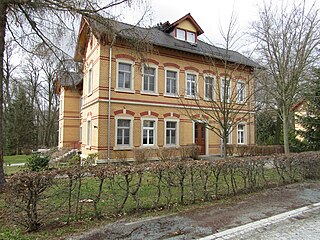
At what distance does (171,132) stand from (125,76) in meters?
5.15

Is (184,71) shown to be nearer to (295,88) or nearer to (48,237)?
(295,88)

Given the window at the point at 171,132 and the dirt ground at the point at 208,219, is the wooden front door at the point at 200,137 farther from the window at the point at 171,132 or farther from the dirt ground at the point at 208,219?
the dirt ground at the point at 208,219

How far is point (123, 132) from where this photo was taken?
15367 millimetres

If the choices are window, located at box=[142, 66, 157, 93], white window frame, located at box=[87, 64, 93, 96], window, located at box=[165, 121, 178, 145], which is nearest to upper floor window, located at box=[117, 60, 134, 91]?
window, located at box=[142, 66, 157, 93]

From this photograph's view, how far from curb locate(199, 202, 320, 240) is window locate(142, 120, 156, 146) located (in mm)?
11014

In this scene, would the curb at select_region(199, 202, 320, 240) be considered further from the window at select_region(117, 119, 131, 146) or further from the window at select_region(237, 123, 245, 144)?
the window at select_region(237, 123, 245, 144)

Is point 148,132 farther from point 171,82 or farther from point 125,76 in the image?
point 171,82

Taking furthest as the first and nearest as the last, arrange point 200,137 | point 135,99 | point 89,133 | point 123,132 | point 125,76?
point 200,137, point 89,133, point 135,99, point 125,76, point 123,132

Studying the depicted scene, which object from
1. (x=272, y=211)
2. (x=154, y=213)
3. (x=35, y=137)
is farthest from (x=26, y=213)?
(x=35, y=137)

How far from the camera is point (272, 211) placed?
585 cm

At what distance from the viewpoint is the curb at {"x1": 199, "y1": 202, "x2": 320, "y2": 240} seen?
173 inches

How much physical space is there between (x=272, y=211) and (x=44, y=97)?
38074mm

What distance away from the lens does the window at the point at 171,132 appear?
17094 mm

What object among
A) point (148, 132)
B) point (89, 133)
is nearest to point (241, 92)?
point (148, 132)
